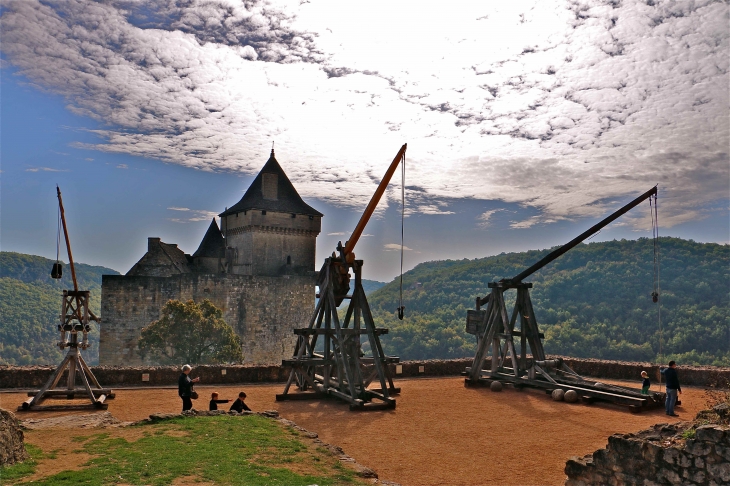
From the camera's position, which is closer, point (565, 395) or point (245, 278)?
point (565, 395)

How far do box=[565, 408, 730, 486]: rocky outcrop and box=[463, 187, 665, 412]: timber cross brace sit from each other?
5235 mm

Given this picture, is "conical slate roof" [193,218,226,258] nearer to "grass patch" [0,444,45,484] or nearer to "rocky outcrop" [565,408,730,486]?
"grass patch" [0,444,45,484]

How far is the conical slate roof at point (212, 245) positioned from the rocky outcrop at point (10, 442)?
27620 mm

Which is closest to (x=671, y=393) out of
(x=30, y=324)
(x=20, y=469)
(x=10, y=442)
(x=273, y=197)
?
(x=20, y=469)

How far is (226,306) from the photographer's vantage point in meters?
27.9

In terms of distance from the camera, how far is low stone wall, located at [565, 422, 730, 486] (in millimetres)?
4594

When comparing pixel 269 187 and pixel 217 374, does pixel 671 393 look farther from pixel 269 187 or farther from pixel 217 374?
pixel 269 187

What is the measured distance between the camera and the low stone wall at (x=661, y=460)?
4.59 meters

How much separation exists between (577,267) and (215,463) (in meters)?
61.5

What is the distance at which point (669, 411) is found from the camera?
9328 millimetres

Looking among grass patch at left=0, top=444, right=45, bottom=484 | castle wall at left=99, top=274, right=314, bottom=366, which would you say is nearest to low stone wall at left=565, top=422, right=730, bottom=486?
grass patch at left=0, top=444, right=45, bottom=484

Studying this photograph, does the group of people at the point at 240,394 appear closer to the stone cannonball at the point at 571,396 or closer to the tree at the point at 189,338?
the stone cannonball at the point at 571,396

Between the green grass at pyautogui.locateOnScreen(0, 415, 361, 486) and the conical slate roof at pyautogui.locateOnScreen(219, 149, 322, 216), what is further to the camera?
the conical slate roof at pyautogui.locateOnScreen(219, 149, 322, 216)

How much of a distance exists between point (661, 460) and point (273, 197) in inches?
1181
